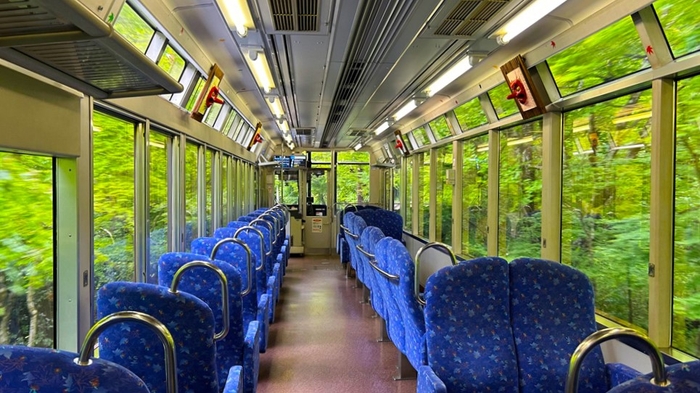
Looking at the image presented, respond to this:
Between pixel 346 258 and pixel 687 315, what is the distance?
5.72 m

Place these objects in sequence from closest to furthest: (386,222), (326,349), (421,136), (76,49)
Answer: (76,49)
(326,349)
(386,222)
(421,136)

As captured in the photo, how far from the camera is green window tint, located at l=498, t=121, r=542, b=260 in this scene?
4.30m

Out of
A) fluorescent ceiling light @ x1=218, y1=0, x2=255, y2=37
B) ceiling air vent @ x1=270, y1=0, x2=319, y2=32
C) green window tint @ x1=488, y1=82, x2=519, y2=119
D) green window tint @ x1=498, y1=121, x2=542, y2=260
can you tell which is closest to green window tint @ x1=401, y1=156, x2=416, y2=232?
green window tint @ x1=498, y1=121, x2=542, y2=260

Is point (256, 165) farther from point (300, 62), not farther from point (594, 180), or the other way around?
point (594, 180)

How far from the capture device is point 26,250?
2.18m

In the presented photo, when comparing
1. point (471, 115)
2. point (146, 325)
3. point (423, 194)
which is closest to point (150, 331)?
point (146, 325)

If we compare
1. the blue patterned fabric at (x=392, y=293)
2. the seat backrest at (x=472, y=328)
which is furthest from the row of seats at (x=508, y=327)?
the blue patterned fabric at (x=392, y=293)

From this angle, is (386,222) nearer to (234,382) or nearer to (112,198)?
(112,198)

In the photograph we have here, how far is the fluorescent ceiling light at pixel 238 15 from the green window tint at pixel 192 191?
2.35 metres

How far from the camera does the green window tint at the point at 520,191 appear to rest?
4.30 meters

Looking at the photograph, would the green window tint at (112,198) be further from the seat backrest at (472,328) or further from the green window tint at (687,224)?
the green window tint at (687,224)

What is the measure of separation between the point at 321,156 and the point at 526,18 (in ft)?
32.7

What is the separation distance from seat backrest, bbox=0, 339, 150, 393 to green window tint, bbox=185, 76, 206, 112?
389 centimetres

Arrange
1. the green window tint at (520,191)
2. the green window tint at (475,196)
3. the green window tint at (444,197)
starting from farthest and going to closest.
Answer: the green window tint at (444,197) < the green window tint at (475,196) < the green window tint at (520,191)
